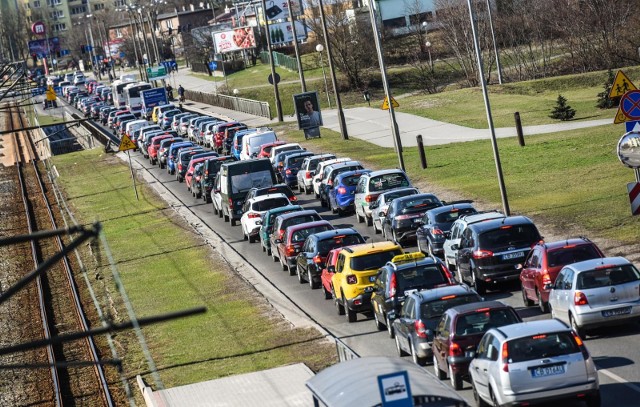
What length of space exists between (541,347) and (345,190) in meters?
26.9

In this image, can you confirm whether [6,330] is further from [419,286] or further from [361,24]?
[361,24]

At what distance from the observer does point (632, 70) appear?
78.0m

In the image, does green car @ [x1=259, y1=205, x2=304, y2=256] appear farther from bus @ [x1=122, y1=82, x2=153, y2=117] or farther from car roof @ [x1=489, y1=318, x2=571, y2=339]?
bus @ [x1=122, y1=82, x2=153, y2=117]

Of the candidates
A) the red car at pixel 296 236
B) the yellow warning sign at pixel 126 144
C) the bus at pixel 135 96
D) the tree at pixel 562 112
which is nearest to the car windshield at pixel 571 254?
the red car at pixel 296 236

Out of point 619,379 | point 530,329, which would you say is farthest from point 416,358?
point 530,329

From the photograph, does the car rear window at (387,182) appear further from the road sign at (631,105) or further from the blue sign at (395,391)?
the blue sign at (395,391)

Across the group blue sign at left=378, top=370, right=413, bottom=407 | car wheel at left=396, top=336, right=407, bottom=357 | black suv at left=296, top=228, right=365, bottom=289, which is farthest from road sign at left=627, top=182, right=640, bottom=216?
blue sign at left=378, top=370, right=413, bottom=407

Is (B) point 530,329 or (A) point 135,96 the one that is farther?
(A) point 135,96

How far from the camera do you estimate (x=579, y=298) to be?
70.9 ft

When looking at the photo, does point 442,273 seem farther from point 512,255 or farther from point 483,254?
point 512,255

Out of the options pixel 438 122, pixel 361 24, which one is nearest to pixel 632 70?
pixel 438 122

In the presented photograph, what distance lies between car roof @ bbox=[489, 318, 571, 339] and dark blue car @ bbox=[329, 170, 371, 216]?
2585 cm

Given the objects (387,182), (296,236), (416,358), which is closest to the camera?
(416,358)

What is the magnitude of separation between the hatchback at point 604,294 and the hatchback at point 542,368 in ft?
13.3
